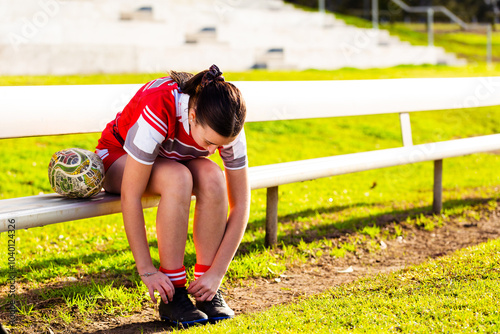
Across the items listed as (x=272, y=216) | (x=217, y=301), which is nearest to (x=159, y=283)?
(x=217, y=301)

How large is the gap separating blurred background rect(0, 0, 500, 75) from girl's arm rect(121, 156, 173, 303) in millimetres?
3449

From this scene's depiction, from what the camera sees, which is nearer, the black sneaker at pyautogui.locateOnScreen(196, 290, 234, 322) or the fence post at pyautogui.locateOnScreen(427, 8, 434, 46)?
the black sneaker at pyautogui.locateOnScreen(196, 290, 234, 322)

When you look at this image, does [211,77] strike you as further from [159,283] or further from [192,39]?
[192,39]

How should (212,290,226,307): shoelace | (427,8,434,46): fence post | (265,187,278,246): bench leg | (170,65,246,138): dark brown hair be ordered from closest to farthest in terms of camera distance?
(170,65,246,138): dark brown hair, (212,290,226,307): shoelace, (265,187,278,246): bench leg, (427,8,434,46): fence post

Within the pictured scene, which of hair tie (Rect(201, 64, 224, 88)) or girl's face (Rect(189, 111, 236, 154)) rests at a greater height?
hair tie (Rect(201, 64, 224, 88))

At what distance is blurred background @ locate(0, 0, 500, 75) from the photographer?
10195mm

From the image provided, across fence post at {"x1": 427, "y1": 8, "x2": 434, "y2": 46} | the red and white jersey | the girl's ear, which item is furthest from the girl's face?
fence post at {"x1": 427, "y1": 8, "x2": 434, "y2": 46}

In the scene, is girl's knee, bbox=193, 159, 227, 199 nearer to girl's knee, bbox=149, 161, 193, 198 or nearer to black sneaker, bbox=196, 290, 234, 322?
girl's knee, bbox=149, 161, 193, 198

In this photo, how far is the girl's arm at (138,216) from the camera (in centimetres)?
256

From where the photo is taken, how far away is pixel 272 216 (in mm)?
3809

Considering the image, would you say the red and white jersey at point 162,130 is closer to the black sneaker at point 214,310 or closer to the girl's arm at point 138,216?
the girl's arm at point 138,216

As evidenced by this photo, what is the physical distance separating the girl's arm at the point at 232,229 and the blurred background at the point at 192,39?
327 centimetres

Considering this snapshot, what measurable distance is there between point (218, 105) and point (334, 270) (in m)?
1.61

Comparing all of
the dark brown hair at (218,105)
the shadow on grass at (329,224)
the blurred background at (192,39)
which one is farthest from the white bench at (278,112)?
the blurred background at (192,39)
